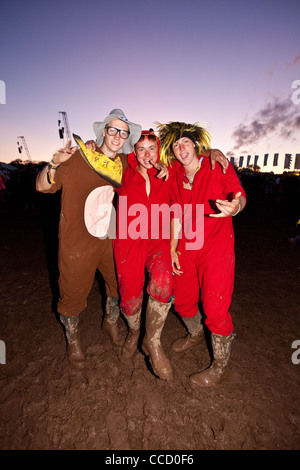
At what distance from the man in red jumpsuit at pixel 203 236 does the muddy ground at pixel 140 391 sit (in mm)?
324

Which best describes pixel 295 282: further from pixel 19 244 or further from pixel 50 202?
pixel 50 202

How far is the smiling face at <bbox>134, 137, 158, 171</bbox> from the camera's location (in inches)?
89.3

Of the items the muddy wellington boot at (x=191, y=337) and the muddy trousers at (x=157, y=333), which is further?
the muddy wellington boot at (x=191, y=337)

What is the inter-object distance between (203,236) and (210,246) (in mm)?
114

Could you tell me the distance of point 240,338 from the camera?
300cm

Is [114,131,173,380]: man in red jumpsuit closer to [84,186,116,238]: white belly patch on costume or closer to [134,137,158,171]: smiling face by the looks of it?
[134,137,158,171]: smiling face

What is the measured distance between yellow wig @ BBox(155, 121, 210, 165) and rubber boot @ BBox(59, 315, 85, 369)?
6.29 ft

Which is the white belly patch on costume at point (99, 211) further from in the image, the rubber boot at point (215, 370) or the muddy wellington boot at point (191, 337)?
the rubber boot at point (215, 370)

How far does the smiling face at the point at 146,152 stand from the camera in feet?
7.44

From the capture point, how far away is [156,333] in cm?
223

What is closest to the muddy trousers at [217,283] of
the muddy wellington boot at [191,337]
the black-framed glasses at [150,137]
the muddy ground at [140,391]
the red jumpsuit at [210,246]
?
the red jumpsuit at [210,246]
